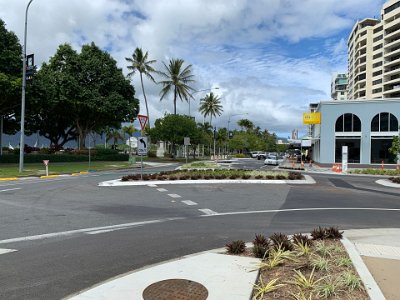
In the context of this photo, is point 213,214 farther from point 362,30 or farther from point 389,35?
point 362,30

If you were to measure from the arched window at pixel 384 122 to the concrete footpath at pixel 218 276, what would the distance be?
123 feet

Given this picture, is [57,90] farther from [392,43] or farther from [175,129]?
[392,43]

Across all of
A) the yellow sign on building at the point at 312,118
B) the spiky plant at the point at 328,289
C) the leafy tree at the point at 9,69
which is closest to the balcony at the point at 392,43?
the yellow sign on building at the point at 312,118

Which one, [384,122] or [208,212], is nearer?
[208,212]

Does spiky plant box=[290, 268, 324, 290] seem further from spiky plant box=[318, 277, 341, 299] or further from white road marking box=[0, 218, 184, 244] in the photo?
white road marking box=[0, 218, 184, 244]

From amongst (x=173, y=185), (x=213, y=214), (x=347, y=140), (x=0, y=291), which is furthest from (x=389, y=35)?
(x=0, y=291)

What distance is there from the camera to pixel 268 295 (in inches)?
181

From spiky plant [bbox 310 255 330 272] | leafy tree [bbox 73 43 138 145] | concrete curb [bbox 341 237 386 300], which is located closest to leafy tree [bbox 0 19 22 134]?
leafy tree [bbox 73 43 138 145]

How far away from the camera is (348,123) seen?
42.3 meters

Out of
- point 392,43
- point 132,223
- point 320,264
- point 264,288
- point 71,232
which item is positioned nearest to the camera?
point 264,288

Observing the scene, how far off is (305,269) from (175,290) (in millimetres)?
1860

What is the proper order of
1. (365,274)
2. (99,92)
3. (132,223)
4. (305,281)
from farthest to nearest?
(99,92)
(132,223)
(365,274)
(305,281)

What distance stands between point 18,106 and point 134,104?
17026 mm

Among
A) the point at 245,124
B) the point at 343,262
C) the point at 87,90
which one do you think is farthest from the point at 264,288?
the point at 245,124
